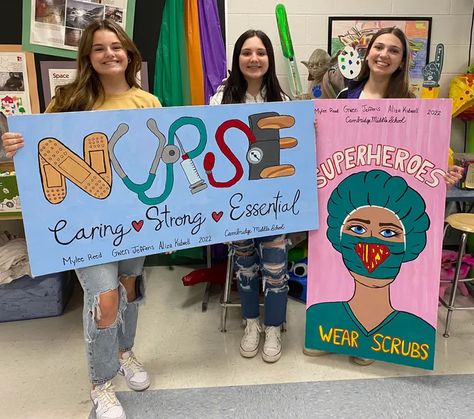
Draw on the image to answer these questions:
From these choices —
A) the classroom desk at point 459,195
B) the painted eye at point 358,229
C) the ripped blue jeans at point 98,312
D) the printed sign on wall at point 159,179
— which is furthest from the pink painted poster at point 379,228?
the ripped blue jeans at point 98,312

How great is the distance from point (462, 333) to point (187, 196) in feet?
4.82

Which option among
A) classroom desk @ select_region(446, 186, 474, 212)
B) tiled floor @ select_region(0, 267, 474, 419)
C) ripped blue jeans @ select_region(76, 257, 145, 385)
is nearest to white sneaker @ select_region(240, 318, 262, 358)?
tiled floor @ select_region(0, 267, 474, 419)

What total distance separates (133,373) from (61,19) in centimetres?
189

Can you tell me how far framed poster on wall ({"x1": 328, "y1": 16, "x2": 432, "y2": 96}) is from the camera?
2.70 m

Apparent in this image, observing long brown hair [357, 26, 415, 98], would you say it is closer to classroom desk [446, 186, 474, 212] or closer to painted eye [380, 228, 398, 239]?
painted eye [380, 228, 398, 239]

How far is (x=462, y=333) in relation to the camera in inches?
84.7

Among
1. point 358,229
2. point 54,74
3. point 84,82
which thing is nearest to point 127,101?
point 84,82

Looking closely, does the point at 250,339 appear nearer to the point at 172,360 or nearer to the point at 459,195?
the point at 172,360

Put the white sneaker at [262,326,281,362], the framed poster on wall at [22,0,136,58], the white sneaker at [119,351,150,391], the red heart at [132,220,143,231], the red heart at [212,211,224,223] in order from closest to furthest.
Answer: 1. the red heart at [132,220,143,231]
2. the red heart at [212,211,224,223]
3. the white sneaker at [119,351,150,391]
4. the white sneaker at [262,326,281,362]
5. the framed poster on wall at [22,0,136,58]

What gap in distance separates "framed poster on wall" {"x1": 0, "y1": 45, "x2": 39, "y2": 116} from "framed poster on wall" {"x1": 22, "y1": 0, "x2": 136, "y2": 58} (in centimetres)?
8

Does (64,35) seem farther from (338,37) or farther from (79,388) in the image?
(79,388)

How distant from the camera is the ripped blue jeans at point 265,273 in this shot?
6.06ft

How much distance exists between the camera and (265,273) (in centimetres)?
190

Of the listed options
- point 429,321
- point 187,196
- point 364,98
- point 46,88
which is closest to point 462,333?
point 429,321
